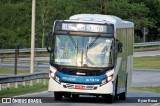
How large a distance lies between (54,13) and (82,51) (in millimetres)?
50868

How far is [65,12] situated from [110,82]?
182ft

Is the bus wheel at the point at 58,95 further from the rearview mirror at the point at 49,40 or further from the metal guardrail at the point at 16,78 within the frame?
the metal guardrail at the point at 16,78

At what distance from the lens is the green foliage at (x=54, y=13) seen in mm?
72188

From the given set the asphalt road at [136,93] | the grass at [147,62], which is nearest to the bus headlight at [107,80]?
the asphalt road at [136,93]

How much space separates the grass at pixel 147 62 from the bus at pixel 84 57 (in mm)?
35258

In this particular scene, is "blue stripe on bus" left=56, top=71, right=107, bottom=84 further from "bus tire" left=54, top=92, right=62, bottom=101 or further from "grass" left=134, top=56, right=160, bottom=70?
"grass" left=134, top=56, right=160, bottom=70

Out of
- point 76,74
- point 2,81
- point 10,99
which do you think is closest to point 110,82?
point 76,74

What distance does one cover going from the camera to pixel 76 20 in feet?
74.5

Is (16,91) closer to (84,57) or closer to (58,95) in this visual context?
(58,95)

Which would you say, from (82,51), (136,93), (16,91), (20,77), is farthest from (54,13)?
(82,51)

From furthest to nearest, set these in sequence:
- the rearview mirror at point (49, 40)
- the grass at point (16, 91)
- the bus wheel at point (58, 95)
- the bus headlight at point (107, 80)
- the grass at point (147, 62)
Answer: the grass at point (147, 62) < the grass at point (16, 91) < the bus wheel at point (58, 95) < the bus headlight at point (107, 80) < the rearview mirror at point (49, 40)

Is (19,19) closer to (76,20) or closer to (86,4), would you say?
(86,4)

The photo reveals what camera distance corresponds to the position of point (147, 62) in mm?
62188

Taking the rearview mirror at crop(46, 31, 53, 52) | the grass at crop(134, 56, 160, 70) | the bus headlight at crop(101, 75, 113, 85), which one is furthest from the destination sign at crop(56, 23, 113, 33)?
the grass at crop(134, 56, 160, 70)
